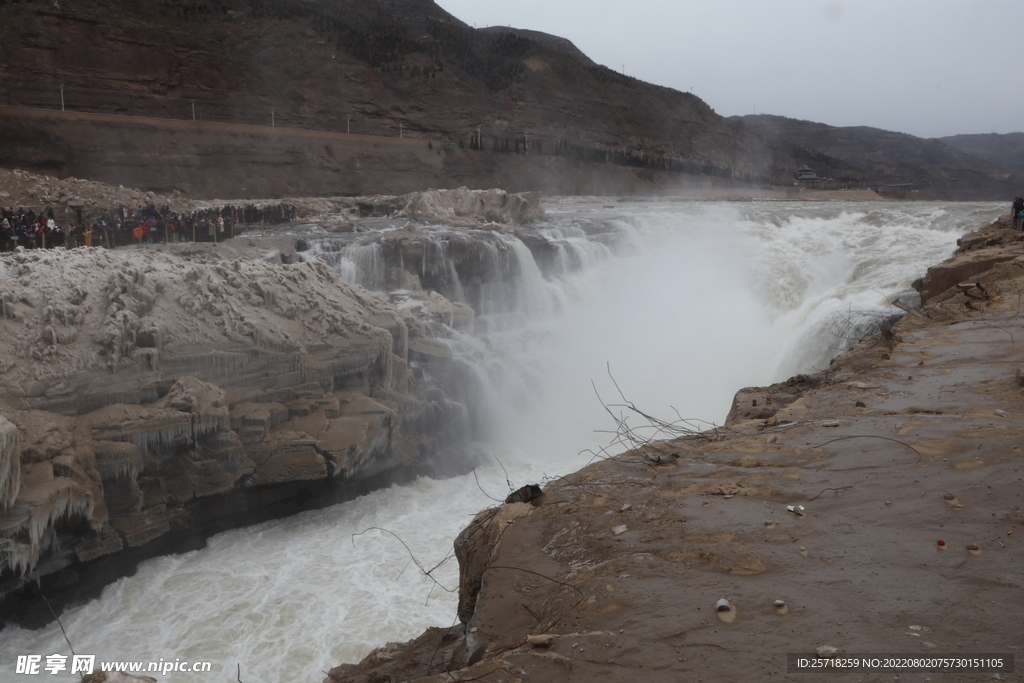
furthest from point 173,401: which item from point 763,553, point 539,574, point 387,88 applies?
point 387,88

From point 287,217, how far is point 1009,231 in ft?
61.1

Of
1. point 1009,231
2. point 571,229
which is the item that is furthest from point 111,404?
point 571,229

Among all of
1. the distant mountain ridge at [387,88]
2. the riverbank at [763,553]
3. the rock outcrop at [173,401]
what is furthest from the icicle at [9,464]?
the distant mountain ridge at [387,88]

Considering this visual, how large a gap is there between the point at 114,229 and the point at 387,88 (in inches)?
1443

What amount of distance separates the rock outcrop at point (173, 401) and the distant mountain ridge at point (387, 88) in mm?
23078

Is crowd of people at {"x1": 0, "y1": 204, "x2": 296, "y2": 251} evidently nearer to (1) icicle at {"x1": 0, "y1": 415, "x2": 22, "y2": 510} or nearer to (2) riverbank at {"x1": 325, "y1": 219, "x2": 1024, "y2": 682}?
(1) icicle at {"x1": 0, "y1": 415, "x2": 22, "y2": 510}

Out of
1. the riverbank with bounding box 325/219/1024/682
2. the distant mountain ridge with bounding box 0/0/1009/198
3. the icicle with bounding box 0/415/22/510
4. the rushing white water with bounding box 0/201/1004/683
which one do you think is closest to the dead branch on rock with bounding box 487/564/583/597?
the riverbank with bounding box 325/219/1024/682

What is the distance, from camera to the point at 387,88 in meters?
45.7

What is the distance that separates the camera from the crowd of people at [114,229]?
38.0ft

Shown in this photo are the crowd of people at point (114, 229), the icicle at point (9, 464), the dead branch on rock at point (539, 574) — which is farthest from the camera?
the crowd of people at point (114, 229)

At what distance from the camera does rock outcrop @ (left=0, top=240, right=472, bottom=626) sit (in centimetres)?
721

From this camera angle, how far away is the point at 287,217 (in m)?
21.2

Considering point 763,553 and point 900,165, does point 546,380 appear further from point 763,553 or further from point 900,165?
point 900,165

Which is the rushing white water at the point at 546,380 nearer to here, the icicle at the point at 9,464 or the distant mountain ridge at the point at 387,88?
the icicle at the point at 9,464
